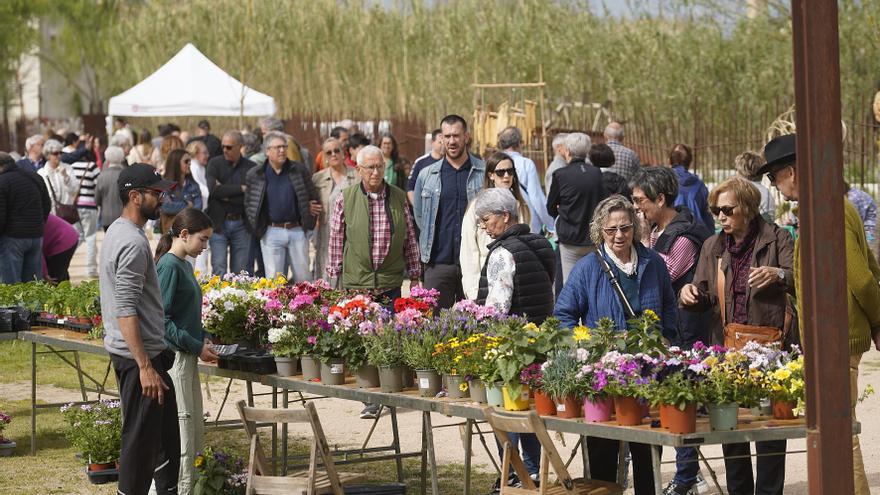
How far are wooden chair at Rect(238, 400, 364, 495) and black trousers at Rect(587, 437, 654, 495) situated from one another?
1234 millimetres

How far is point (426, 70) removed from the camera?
33000mm

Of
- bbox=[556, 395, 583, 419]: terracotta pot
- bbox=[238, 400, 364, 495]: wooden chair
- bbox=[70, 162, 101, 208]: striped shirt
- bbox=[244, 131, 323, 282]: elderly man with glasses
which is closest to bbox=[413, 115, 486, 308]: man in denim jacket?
bbox=[244, 131, 323, 282]: elderly man with glasses

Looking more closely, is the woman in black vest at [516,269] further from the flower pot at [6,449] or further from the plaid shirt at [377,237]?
the flower pot at [6,449]

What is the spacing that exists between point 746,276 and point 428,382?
5.53 feet

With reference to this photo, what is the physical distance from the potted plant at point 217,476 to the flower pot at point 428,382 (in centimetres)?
139

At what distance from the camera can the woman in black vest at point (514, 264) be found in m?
7.87

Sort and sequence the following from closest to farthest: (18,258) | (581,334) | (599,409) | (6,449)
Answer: (599,409) < (581,334) < (6,449) < (18,258)

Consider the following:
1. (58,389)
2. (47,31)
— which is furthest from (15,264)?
(47,31)

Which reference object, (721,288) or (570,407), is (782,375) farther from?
(721,288)

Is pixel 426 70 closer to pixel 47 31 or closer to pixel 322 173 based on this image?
pixel 322 173

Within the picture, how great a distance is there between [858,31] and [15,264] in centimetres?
1782

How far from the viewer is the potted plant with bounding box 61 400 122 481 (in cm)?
→ 898

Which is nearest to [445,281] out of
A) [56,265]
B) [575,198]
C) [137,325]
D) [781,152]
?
[575,198]

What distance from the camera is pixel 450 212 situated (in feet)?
35.3
